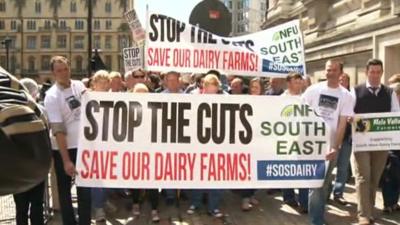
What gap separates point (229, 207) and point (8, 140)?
7111mm

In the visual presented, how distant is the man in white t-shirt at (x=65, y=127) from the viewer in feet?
21.4

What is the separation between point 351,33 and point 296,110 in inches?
354

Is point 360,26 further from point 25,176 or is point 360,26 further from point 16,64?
point 16,64

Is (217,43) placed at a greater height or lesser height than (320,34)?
lesser

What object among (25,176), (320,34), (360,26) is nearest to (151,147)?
(25,176)

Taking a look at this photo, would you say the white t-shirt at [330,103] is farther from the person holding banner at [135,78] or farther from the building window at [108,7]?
the building window at [108,7]

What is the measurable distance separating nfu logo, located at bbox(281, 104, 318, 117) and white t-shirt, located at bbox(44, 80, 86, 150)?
2.27 meters

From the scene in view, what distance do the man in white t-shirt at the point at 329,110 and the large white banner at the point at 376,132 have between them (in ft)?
1.52

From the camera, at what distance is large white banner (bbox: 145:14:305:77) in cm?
923

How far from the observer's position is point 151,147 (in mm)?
6887

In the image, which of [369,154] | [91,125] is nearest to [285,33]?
[369,154]

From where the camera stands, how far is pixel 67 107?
21.8 ft

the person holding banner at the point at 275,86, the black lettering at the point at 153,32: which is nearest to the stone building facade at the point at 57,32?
the person holding banner at the point at 275,86

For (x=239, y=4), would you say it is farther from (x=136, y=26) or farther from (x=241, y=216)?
(x=241, y=216)
